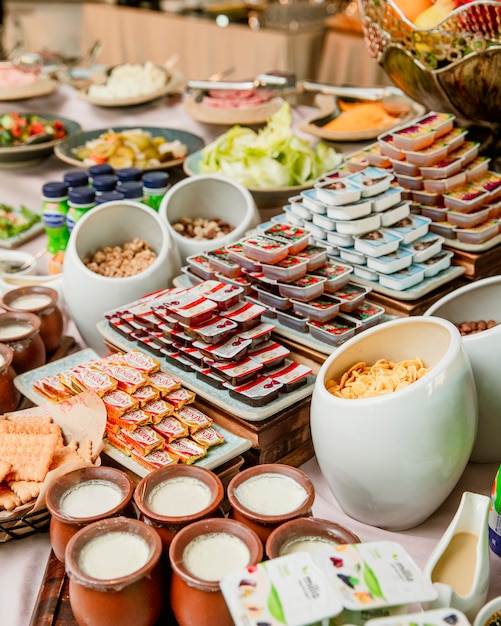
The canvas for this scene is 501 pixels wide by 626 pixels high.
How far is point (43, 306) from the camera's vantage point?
1.50m

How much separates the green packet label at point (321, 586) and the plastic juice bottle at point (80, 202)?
1150 millimetres

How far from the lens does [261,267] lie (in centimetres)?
138

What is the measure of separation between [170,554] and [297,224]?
0.87m

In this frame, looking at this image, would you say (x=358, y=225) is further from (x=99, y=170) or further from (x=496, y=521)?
(x=99, y=170)

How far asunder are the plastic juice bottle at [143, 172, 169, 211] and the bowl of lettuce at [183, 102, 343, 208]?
0.17 metres

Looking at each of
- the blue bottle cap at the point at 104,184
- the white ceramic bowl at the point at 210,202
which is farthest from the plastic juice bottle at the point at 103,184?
the white ceramic bowl at the point at 210,202

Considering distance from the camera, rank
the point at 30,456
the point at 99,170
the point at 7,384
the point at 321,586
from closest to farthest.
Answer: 1. the point at 321,586
2. the point at 30,456
3. the point at 7,384
4. the point at 99,170

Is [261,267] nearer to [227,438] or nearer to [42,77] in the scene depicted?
A: [227,438]

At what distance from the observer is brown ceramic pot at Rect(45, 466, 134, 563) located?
923 mm

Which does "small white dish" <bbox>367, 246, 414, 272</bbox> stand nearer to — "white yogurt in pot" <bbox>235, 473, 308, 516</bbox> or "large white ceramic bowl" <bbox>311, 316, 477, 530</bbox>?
"large white ceramic bowl" <bbox>311, 316, 477, 530</bbox>

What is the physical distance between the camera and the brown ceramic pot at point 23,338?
1385 millimetres

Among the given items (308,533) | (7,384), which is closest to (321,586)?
(308,533)

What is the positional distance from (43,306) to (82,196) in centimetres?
34

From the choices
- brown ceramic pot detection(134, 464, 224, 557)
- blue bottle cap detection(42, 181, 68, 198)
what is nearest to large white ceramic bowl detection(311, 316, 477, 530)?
brown ceramic pot detection(134, 464, 224, 557)
